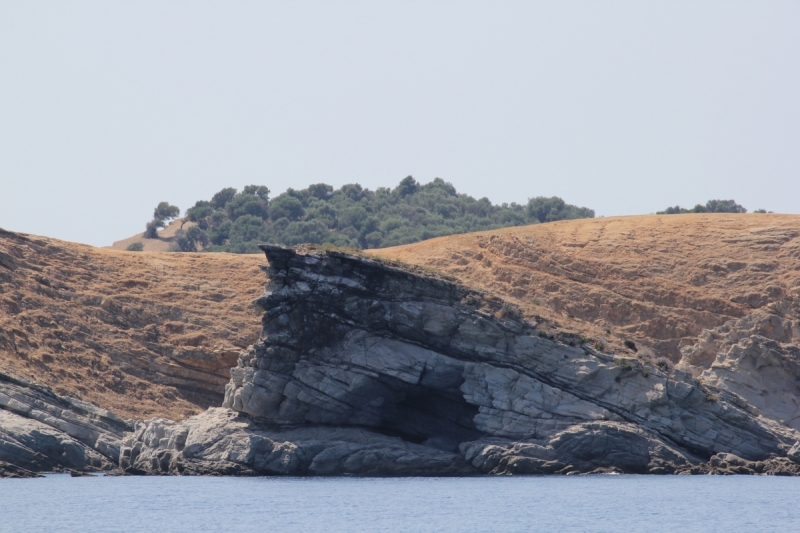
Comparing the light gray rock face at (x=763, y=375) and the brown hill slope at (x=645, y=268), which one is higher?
the brown hill slope at (x=645, y=268)

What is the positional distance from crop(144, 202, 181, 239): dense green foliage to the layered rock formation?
293ft

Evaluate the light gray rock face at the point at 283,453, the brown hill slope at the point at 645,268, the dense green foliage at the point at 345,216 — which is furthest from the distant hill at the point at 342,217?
the light gray rock face at the point at 283,453

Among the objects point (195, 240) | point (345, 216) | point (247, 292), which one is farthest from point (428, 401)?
point (345, 216)

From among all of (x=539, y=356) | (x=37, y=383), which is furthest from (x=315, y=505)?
(x=37, y=383)

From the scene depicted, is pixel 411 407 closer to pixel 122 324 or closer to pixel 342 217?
pixel 122 324

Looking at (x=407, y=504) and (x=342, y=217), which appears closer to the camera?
(x=407, y=504)

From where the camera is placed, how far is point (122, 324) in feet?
203

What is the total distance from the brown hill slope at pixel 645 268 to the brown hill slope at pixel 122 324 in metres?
12.1

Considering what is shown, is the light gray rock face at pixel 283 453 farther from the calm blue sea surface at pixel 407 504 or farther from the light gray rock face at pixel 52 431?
the light gray rock face at pixel 52 431

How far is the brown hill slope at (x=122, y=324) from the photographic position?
2184 inches

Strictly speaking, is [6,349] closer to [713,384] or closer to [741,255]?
[713,384]

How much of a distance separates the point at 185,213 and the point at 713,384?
98.6 metres

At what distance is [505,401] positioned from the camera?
4369 centimetres

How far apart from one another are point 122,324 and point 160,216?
250ft
